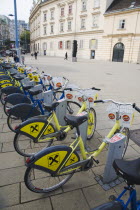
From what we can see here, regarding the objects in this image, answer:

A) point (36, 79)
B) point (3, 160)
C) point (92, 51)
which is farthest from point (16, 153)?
point (92, 51)

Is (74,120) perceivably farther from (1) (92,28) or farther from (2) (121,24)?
(1) (92,28)

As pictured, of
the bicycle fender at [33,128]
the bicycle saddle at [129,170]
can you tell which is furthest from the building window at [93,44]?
the bicycle saddle at [129,170]

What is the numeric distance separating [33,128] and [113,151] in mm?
1331

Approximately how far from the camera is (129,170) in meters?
1.37

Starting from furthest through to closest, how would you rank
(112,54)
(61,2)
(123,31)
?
(61,2) < (112,54) < (123,31)

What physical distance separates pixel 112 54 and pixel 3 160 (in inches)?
1240

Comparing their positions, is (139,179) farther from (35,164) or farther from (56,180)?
(56,180)

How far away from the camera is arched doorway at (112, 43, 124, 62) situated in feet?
96.9

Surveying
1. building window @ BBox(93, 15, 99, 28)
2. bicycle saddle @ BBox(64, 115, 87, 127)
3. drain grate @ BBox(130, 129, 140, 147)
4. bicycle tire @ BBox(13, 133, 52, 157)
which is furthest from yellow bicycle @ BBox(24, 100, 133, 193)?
building window @ BBox(93, 15, 99, 28)

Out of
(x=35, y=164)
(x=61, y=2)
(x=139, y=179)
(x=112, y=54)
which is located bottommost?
(x=35, y=164)

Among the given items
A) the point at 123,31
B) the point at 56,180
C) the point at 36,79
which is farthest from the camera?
the point at 123,31

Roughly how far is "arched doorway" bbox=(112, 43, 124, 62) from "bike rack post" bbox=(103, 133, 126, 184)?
30.4 meters

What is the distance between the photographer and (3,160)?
277 cm

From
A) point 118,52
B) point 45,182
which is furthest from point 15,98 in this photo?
point 118,52
